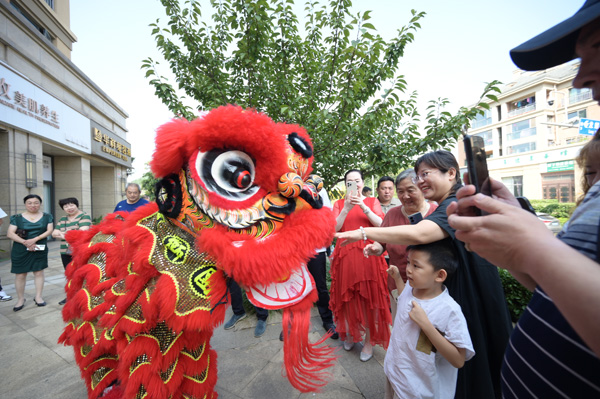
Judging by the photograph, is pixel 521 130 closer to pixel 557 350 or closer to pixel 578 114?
pixel 578 114

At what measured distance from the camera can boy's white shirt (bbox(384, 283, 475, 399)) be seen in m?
1.39

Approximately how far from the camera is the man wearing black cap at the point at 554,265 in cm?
51

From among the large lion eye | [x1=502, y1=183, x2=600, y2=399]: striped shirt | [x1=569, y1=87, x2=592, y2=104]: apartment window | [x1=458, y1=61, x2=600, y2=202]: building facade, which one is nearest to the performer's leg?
the large lion eye

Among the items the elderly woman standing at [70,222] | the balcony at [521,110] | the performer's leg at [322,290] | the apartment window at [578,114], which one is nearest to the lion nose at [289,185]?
the performer's leg at [322,290]

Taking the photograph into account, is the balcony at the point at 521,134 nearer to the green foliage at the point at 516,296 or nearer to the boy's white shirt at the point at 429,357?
the green foliage at the point at 516,296

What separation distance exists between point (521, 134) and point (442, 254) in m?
31.6

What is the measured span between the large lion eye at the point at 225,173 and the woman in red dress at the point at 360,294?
1.60 m

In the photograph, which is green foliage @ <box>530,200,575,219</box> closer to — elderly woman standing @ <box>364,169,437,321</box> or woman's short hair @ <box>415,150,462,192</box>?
elderly woman standing @ <box>364,169,437,321</box>

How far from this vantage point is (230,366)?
2484 mm

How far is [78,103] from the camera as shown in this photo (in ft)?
36.4

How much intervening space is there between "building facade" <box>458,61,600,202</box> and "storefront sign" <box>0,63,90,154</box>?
83.6 ft

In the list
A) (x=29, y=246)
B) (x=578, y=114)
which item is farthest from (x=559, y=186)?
(x=29, y=246)

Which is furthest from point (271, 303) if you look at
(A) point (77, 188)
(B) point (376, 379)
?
(A) point (77, 188)

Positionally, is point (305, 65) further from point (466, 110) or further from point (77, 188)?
point (77, 188)
